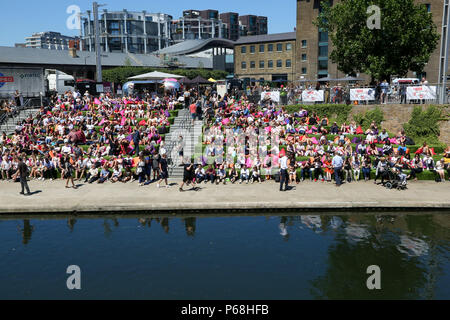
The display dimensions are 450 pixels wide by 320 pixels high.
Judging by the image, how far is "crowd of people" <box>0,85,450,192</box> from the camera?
62.9 ft

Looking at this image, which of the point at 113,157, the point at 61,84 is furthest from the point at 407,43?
the point at 61,84

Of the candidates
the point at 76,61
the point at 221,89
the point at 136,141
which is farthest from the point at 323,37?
the point at 136,141

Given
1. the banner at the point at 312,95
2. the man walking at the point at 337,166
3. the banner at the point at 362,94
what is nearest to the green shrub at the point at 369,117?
the banner at the point at 362,94

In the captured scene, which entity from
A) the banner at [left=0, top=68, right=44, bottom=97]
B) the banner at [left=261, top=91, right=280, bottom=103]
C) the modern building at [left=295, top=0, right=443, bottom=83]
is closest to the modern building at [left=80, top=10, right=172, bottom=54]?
the modern building at [left=295, top=0, right=443, bottom=83]

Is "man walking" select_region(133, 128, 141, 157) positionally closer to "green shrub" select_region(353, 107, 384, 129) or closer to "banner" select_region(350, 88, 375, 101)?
Answer: "green shrub" select_region(353, 107, 384, 129)

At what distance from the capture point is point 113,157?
2088cm

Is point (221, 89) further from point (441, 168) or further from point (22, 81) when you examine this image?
point (441, 168)

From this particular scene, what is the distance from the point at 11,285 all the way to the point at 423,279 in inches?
419

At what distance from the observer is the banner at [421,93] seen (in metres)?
24.7

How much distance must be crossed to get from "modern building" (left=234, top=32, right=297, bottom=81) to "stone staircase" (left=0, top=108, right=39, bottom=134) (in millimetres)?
44116

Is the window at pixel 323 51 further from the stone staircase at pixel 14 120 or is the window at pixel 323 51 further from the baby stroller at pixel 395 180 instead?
the baby stroller at pixel 395 180

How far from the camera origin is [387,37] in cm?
2803

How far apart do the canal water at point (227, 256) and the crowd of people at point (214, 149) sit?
383 cm
